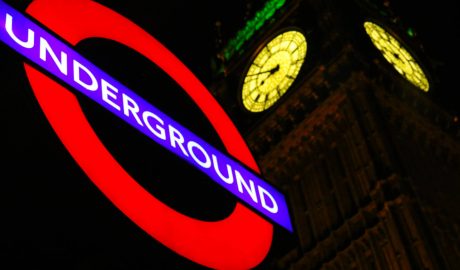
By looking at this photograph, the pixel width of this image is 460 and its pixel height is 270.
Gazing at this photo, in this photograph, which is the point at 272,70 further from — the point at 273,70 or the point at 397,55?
the point at 397,55

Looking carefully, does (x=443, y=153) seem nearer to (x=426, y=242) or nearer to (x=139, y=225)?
(x=426, y=242)

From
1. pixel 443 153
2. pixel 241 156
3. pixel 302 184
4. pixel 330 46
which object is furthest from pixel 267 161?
pixel 241 156

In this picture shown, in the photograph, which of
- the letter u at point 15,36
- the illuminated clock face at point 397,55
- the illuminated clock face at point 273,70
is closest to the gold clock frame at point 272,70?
the illuminated clock face at point 273,70

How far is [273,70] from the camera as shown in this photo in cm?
2730

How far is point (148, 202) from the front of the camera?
15.2ft

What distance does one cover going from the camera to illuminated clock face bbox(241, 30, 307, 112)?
26.8m

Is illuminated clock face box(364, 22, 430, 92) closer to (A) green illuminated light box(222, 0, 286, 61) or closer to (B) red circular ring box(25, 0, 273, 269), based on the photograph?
(A) green illuminated light box(222, 0, 286, 61)

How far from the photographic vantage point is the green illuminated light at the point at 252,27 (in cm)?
2958

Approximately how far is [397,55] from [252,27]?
Result: 20.6 feet

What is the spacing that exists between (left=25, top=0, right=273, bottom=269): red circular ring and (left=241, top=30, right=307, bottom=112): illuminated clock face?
21.4m

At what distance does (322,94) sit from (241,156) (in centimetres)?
2066

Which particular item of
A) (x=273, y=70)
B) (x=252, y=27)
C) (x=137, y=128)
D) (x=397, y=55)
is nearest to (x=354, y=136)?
(x=273, y=70)

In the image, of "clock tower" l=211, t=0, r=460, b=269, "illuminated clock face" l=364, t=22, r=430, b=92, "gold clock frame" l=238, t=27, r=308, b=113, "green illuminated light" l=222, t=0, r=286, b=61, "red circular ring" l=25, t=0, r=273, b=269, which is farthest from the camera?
"green illuminated light" l=222, t=0, r=286, b=61

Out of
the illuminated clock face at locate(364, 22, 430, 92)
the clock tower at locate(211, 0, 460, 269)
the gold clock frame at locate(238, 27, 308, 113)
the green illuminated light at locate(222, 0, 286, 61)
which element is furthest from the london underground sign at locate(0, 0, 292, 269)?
the green illuminated light at locate(222, 0, 286, 61)
